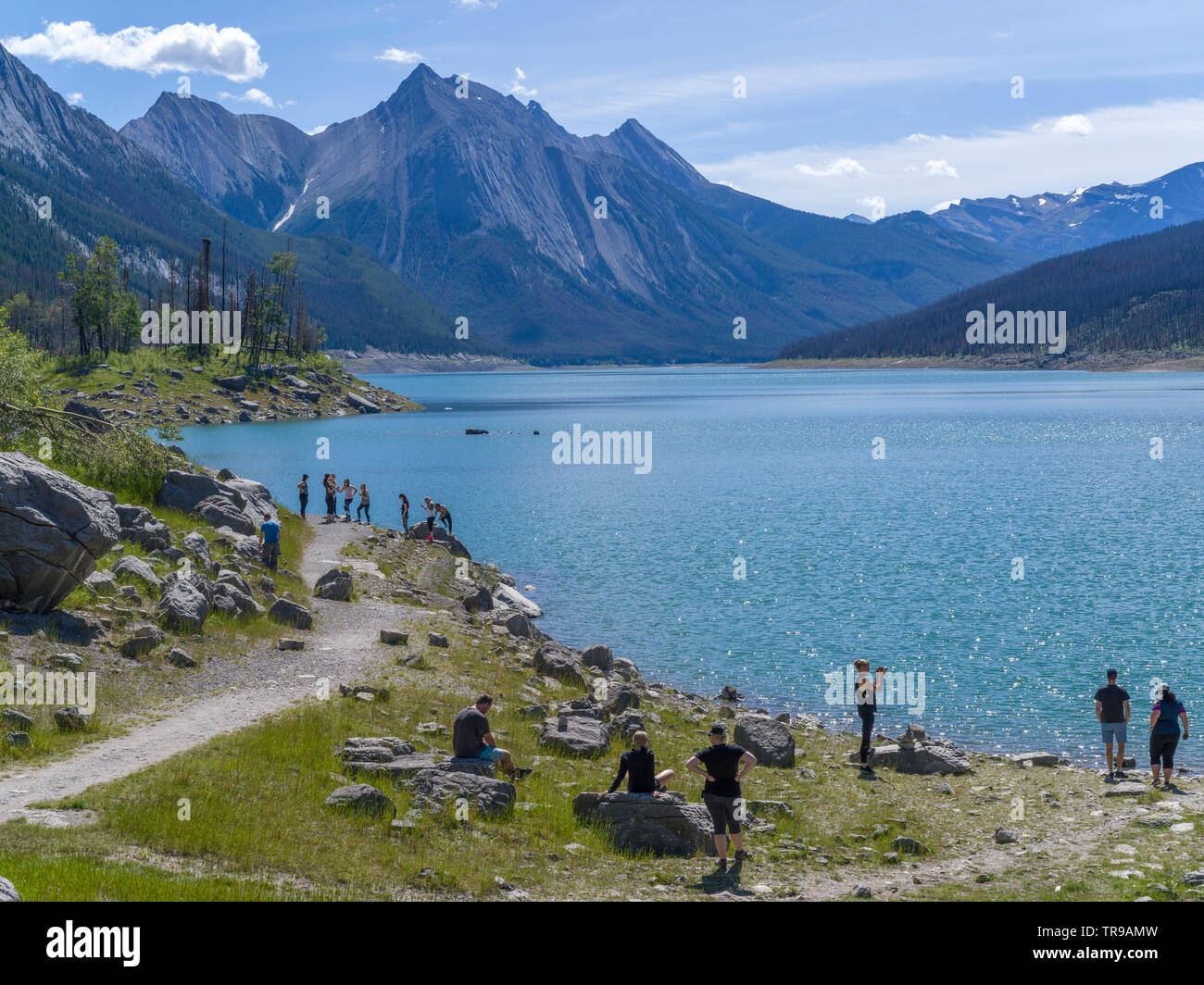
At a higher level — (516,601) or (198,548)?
(198,548)

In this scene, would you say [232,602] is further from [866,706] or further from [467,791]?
[866,706]

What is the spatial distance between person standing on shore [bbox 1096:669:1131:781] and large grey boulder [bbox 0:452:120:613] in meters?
27.4

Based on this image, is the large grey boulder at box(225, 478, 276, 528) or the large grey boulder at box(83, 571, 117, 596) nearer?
the large grey boulder at box(83, 571, 117, 596)

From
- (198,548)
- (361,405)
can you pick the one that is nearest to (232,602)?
(198,548)

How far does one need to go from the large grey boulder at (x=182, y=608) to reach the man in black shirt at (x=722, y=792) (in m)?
17.7

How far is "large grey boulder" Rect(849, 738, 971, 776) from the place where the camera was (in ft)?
84.4

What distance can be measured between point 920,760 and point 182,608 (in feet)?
70.6

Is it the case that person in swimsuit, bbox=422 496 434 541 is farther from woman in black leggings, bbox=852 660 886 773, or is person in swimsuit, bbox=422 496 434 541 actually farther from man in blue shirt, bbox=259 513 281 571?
woman in black leggings, bbox=852 660 886 773

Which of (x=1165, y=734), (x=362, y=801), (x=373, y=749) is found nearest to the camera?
(x=362, y=801)

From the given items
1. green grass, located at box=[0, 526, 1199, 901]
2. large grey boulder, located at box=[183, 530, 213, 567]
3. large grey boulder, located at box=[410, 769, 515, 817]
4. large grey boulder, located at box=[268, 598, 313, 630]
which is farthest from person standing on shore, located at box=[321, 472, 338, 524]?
large grey boulder, located at box=[410, 769, 515, 817]

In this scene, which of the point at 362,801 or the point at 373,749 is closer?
the point at 362,801

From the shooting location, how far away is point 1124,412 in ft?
534

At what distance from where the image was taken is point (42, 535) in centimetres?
2509

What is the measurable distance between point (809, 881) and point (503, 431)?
13619 cm
